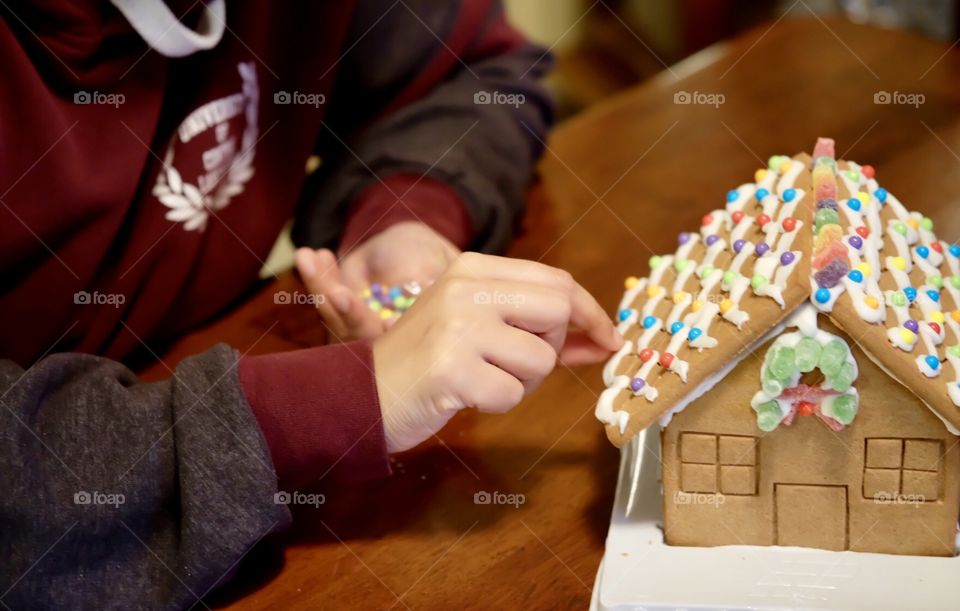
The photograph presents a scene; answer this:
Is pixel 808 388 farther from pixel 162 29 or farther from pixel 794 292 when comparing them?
pixel 162 29

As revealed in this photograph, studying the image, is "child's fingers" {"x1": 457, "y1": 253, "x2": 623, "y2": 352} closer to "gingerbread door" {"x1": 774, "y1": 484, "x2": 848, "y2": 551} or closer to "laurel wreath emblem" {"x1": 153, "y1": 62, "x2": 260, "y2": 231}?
"gingerbread door" {"x1": 774, "y1": 484, "x2": 848, "y2": 551}

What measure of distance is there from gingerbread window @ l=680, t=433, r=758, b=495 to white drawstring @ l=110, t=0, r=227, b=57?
597 mm

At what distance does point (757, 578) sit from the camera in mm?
752

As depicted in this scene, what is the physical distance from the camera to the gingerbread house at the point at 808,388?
27.9 inches

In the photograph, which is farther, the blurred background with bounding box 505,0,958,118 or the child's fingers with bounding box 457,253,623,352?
the blurred background with bounding box 505,0,958,118

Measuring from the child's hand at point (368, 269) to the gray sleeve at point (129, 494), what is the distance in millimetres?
248

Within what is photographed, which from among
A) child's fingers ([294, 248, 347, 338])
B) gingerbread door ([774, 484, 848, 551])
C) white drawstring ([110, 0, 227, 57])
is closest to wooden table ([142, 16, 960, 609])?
child's fingers ([294, 248, 347, 338])

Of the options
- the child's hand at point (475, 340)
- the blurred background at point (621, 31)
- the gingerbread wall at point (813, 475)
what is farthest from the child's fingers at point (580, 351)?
the blurred background at point (621, 31)

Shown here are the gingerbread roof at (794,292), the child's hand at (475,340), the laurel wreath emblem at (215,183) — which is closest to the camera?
the gingerbread roof at (794,292)

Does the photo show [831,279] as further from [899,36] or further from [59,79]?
[899,36]

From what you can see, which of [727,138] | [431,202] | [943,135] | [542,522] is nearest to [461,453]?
[542,522]

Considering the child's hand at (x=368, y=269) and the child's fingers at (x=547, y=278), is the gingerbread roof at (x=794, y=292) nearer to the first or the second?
the child's fingers at (x=547, y=278)

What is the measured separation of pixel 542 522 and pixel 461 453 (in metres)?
0.12

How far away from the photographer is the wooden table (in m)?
0.81
